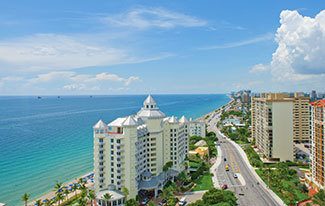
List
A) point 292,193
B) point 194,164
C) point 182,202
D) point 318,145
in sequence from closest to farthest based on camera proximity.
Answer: point 182,202, point 292,193, point 318,145, point 194,164

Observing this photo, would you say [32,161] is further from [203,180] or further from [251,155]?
[251,155]

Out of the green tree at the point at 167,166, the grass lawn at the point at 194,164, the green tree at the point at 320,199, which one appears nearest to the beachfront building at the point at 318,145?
the green tree at the point at 320,199


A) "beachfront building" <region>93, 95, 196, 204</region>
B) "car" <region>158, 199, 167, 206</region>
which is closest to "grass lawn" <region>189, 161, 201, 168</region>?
"beachfront building" <region>93, 95, 196, 204</region>

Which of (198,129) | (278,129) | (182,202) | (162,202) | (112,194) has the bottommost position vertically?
(162,202)

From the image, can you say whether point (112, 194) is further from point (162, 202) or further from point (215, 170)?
point (215, 170)

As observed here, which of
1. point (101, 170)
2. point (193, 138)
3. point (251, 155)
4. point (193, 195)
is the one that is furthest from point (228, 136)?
point (101, 170)

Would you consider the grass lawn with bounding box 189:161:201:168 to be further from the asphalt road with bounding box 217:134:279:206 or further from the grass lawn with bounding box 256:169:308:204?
the grass lawn with bounding box 256:169:308:204

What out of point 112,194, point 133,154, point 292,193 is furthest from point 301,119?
point 112,194
